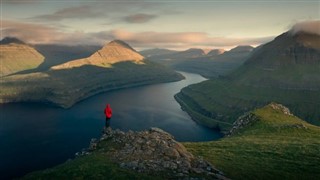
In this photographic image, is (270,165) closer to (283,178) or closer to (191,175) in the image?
(283,178)

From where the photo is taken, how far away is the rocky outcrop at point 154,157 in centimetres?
5616

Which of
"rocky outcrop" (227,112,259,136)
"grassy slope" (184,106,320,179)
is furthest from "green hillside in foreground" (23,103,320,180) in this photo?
"rocky outcrop" (227,112,259,136)

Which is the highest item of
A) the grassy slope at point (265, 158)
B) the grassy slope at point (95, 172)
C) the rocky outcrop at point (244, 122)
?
the grassy slope at point (95, 172)

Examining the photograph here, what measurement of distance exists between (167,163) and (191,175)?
5.88m

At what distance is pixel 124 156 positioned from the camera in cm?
6481

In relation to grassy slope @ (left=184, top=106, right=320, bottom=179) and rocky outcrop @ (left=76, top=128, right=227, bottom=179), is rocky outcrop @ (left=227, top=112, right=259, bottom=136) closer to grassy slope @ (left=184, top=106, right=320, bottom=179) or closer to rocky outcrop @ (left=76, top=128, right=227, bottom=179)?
grassy slope @ (left=184, top=106, right=320, bottom=179)

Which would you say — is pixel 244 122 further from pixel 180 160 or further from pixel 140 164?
pixel 140 164

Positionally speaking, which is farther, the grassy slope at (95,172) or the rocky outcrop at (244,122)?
the rocky outcrop at (244,122)

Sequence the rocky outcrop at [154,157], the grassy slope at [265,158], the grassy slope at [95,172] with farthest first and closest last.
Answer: the grassy slope at [265,158] < the rocky outcrop at [154,157] < the grassy slope at [95,172]

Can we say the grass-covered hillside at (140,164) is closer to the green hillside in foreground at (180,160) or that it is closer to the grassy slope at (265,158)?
the green hillside in foreground at (180,160)

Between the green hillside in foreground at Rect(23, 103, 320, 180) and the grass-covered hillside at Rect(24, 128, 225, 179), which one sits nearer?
the grass-covered hillside at Rect(24, 128, 225, 179)

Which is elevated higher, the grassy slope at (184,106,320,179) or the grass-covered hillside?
the grass-covered hillside

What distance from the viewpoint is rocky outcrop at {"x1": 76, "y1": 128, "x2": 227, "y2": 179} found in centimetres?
5616

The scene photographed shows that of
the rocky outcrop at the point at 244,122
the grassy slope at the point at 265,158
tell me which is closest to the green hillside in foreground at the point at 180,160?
the grassy slope at the point at 265,158
